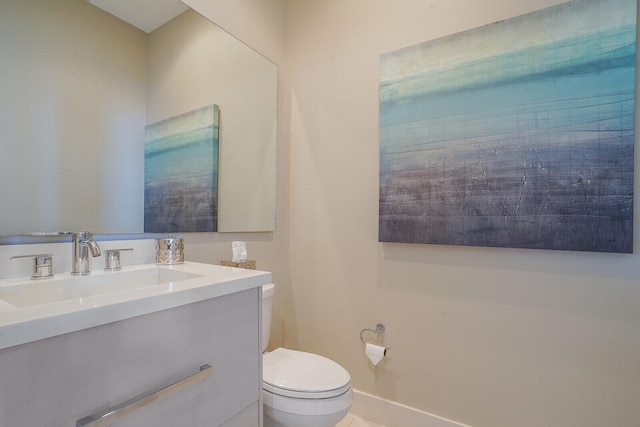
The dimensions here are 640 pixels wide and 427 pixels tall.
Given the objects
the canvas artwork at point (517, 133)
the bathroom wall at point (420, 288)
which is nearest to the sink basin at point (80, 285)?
the bathroom wall at point (420, 288)

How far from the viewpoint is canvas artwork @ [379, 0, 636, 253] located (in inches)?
46.9

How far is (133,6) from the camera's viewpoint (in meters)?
1.26

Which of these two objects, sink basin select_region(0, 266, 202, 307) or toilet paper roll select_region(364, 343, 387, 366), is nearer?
sink basin select_region(0, 266, 202, 307)

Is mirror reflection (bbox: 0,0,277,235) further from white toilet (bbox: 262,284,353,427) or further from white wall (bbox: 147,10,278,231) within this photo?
white toilet (bbox: 262,284,353,427)

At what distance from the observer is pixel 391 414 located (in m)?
1.64

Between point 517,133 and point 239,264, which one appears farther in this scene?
point 239,264

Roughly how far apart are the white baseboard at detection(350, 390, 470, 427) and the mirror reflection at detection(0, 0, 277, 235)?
1239 millimetres

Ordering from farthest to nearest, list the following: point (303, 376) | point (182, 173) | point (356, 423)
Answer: point (356, 423) → point (182, 173) → point (303, 376)

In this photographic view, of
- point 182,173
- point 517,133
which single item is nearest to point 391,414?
point 517,133

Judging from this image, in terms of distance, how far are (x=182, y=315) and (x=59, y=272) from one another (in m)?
0.57

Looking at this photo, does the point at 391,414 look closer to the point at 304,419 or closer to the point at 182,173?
the point at 304,419

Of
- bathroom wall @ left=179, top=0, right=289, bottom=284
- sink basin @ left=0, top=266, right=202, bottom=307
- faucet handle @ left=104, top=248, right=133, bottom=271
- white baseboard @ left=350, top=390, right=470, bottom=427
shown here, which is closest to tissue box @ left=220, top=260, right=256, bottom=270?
bathroom wall @ left=179, top=0, right=289, bottom=284

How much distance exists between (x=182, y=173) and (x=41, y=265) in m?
0.64

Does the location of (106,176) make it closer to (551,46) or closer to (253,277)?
(253,277)
